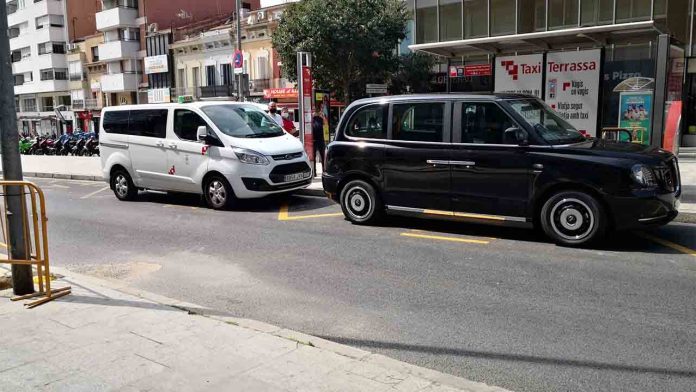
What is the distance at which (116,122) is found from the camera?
1305 cm

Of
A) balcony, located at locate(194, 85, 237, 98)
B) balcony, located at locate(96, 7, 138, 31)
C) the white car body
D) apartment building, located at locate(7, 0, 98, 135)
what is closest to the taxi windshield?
the white car body

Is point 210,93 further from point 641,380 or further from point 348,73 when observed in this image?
point 641,380

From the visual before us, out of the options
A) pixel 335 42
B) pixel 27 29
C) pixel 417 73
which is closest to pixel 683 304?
pixel 335 42

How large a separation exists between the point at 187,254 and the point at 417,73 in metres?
23.6

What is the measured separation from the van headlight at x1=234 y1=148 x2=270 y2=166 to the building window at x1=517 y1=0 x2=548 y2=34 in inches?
811

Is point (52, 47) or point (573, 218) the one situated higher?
point (52, 47)

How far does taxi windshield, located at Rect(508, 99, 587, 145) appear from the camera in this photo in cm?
792

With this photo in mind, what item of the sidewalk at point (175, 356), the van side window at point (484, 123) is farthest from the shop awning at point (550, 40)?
the sidewalk at point (175, 356)

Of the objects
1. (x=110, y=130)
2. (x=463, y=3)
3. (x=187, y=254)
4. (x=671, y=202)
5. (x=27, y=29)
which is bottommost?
(x=187, y=254)

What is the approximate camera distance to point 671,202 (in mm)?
7375

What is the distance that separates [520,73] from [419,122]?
6.62 metres

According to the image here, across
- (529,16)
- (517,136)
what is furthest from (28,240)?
(529,16)

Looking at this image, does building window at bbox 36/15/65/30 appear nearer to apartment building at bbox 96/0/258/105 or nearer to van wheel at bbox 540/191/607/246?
apartment building at bbox 96/0/258/105

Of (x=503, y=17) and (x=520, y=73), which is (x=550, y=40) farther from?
(x=503, y=17)
